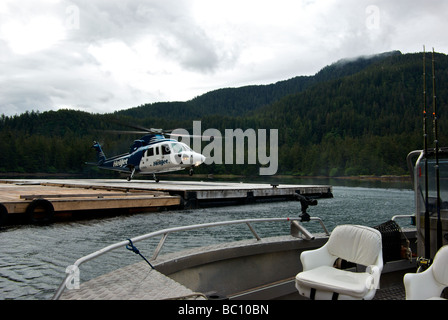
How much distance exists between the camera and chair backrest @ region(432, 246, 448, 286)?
2740mm

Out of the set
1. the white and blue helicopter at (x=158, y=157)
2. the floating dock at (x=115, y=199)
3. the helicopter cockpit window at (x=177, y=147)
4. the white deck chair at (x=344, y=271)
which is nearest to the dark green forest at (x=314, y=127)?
the white and blue helicopter at (x=158, y=157)

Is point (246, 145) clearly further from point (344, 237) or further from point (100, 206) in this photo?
point (344, 237)

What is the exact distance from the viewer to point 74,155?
101562mm

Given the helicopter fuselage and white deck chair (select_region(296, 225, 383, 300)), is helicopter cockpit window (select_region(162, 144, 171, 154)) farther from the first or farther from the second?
white deck chair (select_region(296, 225, 383, 300))

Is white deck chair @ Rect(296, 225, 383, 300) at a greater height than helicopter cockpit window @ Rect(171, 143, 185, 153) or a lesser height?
lesser

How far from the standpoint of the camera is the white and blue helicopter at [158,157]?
2272cm

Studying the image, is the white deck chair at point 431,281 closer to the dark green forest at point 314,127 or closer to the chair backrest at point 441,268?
the chair backrest at point 441,268

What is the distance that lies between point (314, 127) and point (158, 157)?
144 metres

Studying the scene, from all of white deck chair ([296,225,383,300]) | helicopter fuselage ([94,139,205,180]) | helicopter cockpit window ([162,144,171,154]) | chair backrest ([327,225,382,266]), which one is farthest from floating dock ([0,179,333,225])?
chair backrest ([327,225,382,266])

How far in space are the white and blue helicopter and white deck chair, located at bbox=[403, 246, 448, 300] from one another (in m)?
20.0

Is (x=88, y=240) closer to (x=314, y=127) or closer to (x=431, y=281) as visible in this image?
(x=431, y=281)
